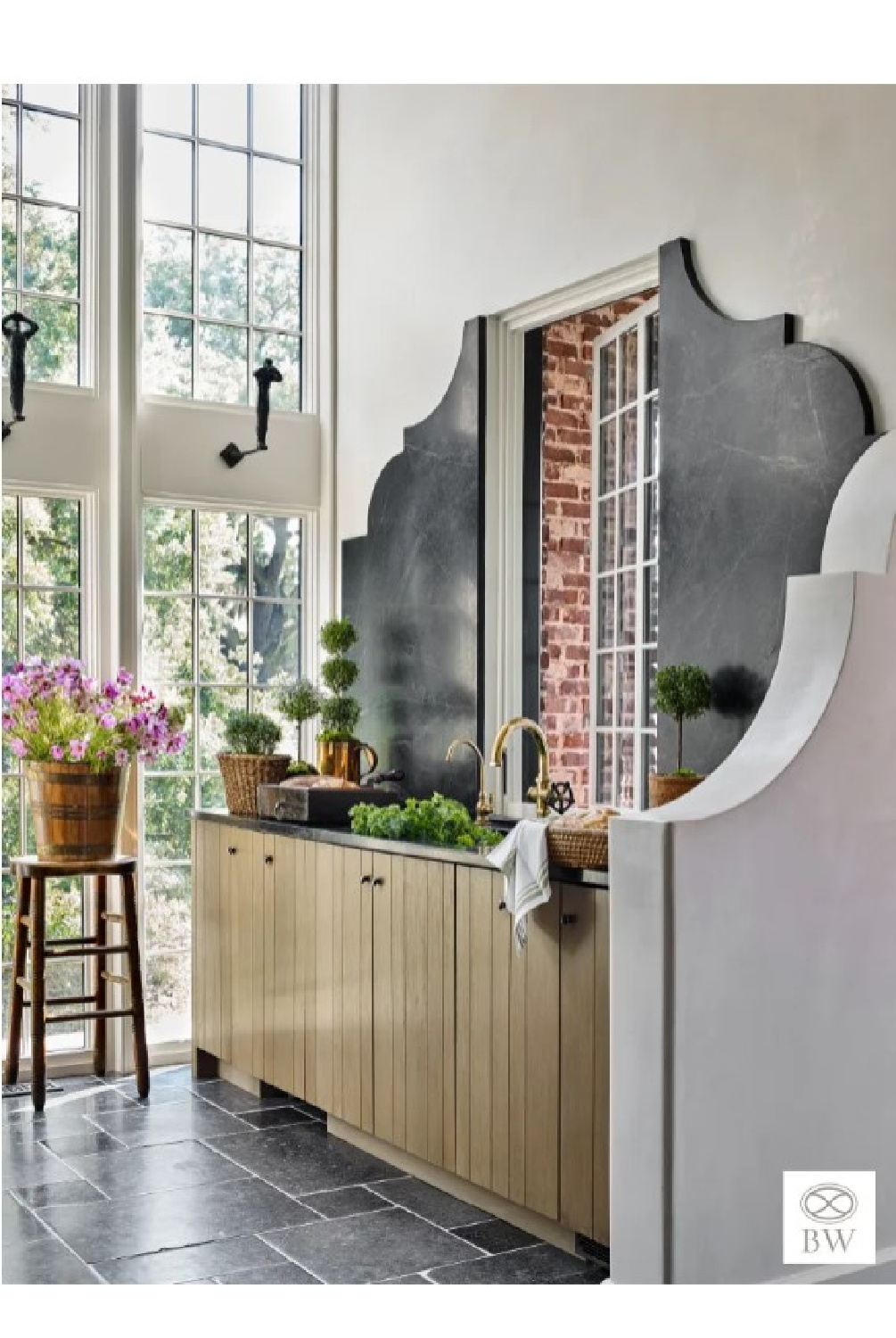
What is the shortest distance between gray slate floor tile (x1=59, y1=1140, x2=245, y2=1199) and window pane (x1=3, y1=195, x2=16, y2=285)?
3.25 metres

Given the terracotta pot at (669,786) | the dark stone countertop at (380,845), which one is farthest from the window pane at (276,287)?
the terracotta pot at (669,786)

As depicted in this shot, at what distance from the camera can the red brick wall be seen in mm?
5324

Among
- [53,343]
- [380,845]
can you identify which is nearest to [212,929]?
[380,845]

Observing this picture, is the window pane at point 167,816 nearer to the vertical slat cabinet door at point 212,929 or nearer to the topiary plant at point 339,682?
the vertical slat cabinet door at point 212,929

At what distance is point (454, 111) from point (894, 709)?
123 inches

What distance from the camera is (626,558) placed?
5.13 meters

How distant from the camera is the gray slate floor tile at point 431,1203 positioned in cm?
407

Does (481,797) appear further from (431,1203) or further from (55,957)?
(55,957)

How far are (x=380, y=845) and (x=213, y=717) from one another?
167 cm

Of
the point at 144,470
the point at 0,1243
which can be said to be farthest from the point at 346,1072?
the point at 144,470

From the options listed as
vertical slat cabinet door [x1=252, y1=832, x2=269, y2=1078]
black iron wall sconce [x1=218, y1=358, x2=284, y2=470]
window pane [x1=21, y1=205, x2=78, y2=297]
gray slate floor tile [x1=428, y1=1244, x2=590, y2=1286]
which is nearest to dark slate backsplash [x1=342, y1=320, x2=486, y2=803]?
black iron wall sconce [x1=218, y1=358, x2=284, y2=470]
